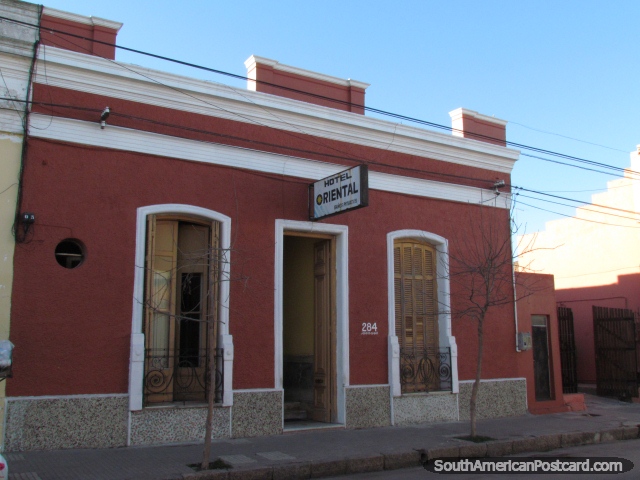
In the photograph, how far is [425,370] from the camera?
12547 millimetres

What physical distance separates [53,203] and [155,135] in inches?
73.9

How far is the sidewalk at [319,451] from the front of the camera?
773cm

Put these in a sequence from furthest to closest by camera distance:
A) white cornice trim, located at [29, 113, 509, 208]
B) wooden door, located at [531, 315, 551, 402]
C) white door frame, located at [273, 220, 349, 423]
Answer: wooden door, located at [531, 315, 551, 402] < white door frame, located at [273, 220, 349, 423] < white cornice trim, located at [29, 113, 509, 208]

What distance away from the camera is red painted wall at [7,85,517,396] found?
29.3 ft

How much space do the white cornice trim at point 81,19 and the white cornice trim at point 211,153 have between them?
164cm

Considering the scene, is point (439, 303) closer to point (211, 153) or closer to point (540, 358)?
Result: point (540, 358)

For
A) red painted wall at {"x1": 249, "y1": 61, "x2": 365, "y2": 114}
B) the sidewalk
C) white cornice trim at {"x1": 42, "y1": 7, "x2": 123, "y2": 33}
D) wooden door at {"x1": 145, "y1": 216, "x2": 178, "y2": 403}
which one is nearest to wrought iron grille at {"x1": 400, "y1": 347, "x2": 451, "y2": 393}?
the sidewalk

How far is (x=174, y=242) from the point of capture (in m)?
10.4

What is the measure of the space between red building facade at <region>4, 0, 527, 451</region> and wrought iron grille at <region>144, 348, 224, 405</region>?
1.2 inches

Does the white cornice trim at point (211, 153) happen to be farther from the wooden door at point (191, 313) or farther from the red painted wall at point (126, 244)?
the wooden door at point (191, 313)

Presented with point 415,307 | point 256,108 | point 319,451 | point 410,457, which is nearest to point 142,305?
point 319,451

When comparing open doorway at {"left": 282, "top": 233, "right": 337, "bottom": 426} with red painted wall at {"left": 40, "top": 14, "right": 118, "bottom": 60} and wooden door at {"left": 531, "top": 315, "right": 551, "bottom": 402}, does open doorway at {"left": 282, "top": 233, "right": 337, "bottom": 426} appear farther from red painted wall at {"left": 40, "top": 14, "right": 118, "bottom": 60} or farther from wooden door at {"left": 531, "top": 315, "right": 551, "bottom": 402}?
wooden door at {"left": 531, "top": 315, "right": 551, "bottom": 402}

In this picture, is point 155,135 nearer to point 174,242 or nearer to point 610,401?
point 174,242

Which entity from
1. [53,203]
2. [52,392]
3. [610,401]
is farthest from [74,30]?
[610,401]
